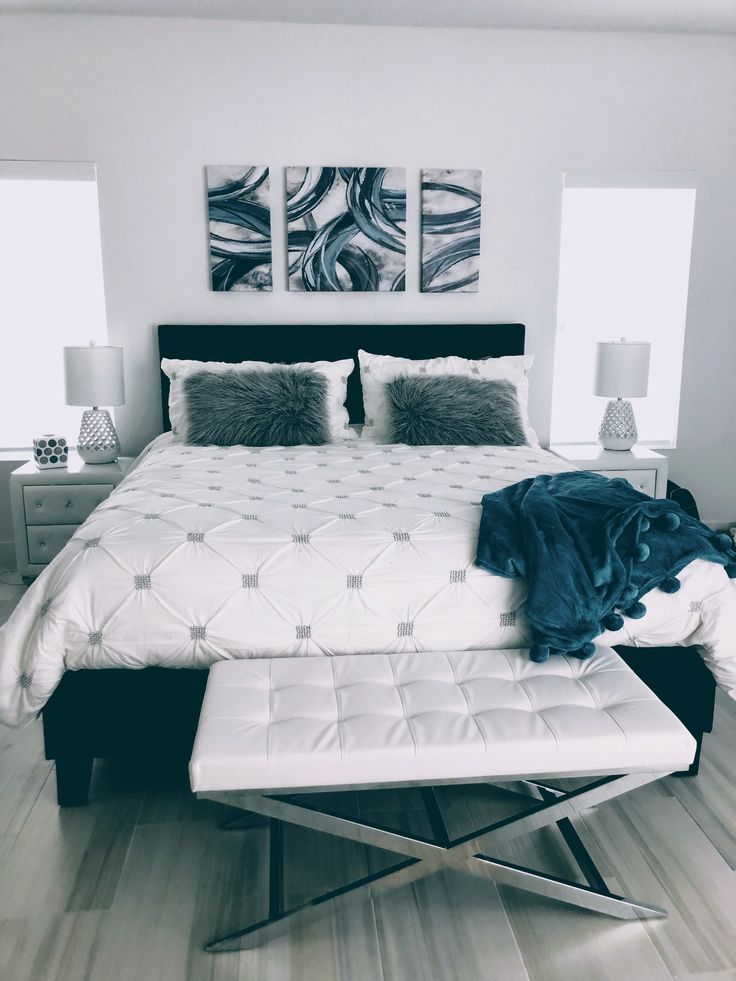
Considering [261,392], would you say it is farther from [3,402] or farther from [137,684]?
[137,684]

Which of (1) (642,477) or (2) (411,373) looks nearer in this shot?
(2) (411,373)

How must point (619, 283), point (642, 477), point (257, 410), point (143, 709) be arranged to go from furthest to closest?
1. point (619, 283)
2. point (642, 477)
3. point (257, 410)
4. point (143, 709)

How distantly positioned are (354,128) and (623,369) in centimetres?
172

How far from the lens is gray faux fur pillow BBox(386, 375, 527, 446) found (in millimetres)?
3598

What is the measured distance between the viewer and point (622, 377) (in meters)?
4.00

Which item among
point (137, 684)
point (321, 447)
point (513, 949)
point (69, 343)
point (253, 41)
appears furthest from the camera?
point (69, 343)

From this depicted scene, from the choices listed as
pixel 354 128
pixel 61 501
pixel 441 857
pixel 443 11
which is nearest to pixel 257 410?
pixel 61 501

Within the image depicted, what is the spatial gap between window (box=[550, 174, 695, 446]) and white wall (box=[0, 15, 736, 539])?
0.09 meters

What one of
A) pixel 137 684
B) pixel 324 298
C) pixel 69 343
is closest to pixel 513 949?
pixel 137 684

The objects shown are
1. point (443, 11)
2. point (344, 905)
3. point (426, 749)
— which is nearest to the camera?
point (426, 749)

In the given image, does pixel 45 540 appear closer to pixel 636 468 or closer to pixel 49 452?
pixel 49 452

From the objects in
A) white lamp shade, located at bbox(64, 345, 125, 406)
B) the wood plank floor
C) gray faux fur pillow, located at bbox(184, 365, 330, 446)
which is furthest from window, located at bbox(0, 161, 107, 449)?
the wood plank floor

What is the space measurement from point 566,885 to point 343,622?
803 mm

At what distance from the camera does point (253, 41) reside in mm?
3855
